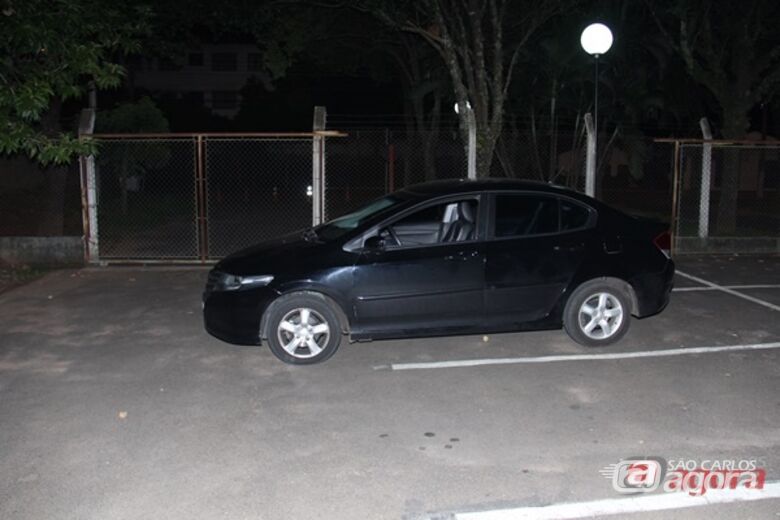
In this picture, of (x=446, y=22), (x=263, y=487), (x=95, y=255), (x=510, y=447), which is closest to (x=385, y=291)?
(x=510, y=447)

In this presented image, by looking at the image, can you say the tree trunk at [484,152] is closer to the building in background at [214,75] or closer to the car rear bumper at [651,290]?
the car rear bumper at [651,290]

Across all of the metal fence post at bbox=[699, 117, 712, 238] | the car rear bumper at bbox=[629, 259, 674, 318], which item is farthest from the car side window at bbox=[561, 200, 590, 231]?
the metal fence post at bbox=[699, 117, 712, 238]

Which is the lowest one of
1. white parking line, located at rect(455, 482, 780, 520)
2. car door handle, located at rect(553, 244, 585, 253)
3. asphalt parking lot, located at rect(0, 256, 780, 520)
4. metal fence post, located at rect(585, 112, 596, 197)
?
white parking line, located at rect(455, 482, 780, 520)

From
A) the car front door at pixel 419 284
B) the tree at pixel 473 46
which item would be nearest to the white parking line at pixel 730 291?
the tree at pixel 473 46

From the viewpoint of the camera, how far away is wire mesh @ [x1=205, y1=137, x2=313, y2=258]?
19.8 meters

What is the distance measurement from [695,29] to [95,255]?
1267cm

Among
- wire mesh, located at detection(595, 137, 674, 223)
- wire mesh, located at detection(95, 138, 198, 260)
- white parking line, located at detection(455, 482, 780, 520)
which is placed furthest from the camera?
wire mesh, located at detection(595, 137, 674, 223)

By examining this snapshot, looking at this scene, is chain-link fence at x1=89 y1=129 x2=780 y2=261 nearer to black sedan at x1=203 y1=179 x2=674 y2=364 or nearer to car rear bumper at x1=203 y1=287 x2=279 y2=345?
black sedan at x1=203 y1=179 x2=674 y2=364

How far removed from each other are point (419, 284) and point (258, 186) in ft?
77.2

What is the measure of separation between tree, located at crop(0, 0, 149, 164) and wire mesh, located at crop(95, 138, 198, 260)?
122 centimetres

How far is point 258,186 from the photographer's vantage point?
29.5m

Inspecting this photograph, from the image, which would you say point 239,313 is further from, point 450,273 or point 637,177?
point 637,177

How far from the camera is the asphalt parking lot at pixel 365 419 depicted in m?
4.33

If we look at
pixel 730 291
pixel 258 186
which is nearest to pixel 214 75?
pixel 258 186
